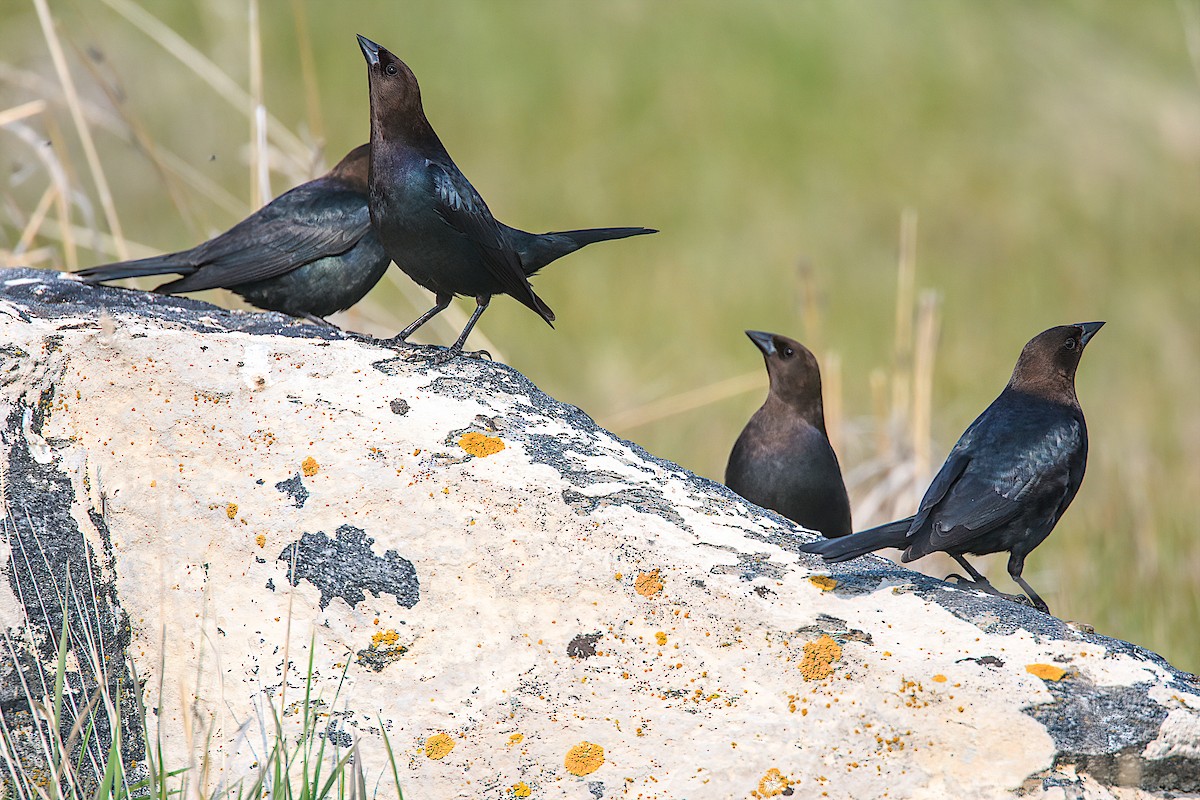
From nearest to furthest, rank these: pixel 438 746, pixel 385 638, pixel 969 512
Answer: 1. pixel 438 746
2. pixel 385 638
3. pixel 969 512

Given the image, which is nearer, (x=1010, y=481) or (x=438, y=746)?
(x=438, y=746)

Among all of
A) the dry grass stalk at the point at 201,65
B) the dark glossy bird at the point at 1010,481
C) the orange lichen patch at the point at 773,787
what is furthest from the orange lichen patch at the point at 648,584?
the dry grass stalk at the point at 201,65

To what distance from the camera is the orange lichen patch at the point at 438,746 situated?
2.80m

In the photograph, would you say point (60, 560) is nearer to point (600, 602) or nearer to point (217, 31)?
point (600, 602)

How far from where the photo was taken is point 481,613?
2.94 m

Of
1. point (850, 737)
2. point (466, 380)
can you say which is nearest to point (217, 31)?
point (466, 380)

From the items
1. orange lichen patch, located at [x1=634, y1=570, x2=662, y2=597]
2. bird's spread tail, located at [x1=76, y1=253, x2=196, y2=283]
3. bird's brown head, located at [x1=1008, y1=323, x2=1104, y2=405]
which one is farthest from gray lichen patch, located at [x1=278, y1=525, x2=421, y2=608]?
bird's brown head, located at [x1=1008, y1=323, x2=1104, y2=405]

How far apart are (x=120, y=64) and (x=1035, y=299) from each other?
30.6 ft

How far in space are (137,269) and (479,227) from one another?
1.45 m

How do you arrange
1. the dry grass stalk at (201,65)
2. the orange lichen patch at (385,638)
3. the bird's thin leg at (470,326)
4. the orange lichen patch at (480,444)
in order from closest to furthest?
the orange lichen patch at (385,638) → the orange lichen patch at (480,444) → the bird's thin leg at (470,326) → the dry grass stalk at (201,65)

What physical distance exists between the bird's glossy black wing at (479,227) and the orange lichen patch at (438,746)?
125 cm

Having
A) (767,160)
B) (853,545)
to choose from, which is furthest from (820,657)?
(767,160)

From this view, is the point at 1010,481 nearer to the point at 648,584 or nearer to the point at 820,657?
the point at 820,657

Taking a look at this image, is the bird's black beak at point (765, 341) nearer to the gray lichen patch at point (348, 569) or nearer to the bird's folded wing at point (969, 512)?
the bird's folded wing at point (969, 512)
